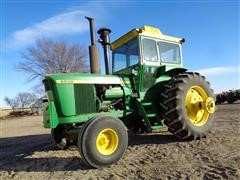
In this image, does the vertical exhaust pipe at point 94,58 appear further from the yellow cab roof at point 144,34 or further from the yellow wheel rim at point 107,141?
the yellow wheel rim at point 107,141

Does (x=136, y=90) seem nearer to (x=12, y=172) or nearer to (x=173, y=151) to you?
(x=173, y=151)

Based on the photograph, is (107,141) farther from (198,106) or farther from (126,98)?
(198,106)

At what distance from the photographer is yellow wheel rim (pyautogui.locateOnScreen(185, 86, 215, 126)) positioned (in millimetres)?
8211

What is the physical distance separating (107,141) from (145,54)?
2.81m

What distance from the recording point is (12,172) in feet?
20.8

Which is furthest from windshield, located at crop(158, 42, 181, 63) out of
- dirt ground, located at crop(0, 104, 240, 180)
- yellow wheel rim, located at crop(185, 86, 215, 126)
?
dirt ground, located at crop(0, 104, 240, 180)

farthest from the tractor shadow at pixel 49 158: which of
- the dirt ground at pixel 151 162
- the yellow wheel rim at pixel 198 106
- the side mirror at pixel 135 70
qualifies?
the side mirror at pixel 135 70

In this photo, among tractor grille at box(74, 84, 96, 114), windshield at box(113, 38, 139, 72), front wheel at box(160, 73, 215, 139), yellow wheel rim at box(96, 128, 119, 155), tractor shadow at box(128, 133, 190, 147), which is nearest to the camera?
yellow wheel rim at box(96, 128, 119, 155)

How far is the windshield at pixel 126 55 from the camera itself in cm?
835

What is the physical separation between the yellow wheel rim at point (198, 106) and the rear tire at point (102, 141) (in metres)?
2.43

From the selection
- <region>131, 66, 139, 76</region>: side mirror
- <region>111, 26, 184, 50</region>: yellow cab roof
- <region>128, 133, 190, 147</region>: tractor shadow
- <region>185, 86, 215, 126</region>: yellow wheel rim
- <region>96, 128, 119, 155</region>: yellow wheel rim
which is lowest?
<region>128, 133, 190, 147</region>: tractor shadow

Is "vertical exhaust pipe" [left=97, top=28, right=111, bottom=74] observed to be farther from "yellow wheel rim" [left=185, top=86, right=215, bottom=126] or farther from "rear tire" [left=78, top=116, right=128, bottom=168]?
"rear tire" [left=78, top=116, right=128, bottom=168]

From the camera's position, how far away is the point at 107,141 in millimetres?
6445

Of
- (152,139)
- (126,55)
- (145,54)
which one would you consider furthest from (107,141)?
(126,55)
